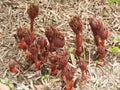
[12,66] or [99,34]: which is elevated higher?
[99,34]

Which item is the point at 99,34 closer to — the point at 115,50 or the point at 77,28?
the point at 77,28

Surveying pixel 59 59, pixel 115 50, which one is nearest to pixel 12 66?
pixel 59 59

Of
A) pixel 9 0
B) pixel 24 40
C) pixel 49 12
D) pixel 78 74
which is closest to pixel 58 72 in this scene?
pixel 78 74

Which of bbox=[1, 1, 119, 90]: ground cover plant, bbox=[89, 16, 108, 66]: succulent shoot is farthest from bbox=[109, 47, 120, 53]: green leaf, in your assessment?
bbox=[89, 16, 108, 66]: succulent shoot

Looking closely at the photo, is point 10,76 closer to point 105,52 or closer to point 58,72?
point 58,72

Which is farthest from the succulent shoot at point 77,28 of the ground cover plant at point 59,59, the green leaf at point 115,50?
the green leaf at point 115,50

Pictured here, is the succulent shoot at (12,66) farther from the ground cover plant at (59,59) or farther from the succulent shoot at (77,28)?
the succulent shoot at (77,28)

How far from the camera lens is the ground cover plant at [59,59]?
3.61 m

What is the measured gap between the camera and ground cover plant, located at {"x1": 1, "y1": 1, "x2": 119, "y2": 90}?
142 inches

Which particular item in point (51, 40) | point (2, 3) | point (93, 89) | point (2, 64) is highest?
point (2, 3)

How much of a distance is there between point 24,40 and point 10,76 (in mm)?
373

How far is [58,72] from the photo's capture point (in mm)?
3830

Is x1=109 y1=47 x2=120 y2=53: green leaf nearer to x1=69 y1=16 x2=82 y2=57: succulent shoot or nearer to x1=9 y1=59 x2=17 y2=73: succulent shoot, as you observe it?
x1=69 y1=16 x2=82 y2=57: succulent shoot

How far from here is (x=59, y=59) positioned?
3480mm
